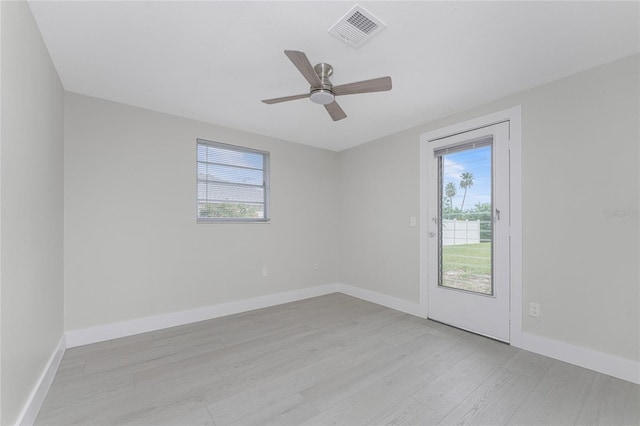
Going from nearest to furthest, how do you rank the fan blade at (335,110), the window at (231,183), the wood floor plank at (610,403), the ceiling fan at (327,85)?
the wood floor plank at (610,403) → the ceiling fan at (327,85) → the fan blade at (335,110) → the window at (231,183)

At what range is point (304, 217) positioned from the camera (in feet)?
14.6

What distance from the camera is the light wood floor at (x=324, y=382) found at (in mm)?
1693

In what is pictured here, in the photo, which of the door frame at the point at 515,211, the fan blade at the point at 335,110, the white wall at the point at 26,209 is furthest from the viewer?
the door frame at the point at 515,211

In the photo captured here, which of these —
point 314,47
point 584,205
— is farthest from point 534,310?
point 314,47

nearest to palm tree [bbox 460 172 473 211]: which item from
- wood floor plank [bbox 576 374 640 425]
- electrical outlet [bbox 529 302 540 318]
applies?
electrical outlet [bbox 529 302 540 318]

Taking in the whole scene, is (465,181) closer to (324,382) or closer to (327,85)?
(327,85)

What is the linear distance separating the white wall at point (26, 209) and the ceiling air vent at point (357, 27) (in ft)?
5.60

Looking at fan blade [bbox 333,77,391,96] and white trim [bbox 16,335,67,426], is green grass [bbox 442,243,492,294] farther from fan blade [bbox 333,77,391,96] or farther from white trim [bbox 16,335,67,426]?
white trim [bbox 16,335,67,426]

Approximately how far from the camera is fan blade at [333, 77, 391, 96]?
1977 mm

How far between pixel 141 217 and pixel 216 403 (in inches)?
83.9

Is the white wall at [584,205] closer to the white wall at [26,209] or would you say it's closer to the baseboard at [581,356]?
the baseboard at [581,356]

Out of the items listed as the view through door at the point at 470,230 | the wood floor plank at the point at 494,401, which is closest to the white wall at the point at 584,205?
the view through door at the point at 470,230

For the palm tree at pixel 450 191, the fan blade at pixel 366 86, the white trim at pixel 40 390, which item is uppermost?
the fan blade at pixel 366 86

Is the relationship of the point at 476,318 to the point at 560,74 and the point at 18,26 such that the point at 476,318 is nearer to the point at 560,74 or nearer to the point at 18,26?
the point at 560,74
